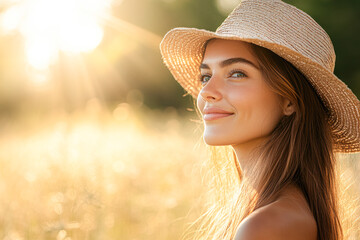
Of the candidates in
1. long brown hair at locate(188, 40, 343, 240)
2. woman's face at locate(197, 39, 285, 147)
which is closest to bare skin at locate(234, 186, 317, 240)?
long brown hair at locate(188, 40, 343, 240)

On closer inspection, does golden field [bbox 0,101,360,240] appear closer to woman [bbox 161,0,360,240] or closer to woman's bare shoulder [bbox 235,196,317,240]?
woman [bbox 161,0,360,240]

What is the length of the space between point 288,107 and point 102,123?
6065 millimetres

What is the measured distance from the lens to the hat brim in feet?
5.99

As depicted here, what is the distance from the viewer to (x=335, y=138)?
2219 millimetres

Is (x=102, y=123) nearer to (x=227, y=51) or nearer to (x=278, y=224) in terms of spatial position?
(x=227, y=51)

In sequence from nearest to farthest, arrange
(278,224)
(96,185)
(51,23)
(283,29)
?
(278,224), (283,29), (96,185), (51,23)

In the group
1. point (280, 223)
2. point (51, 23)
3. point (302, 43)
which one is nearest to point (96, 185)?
point (302, 43)

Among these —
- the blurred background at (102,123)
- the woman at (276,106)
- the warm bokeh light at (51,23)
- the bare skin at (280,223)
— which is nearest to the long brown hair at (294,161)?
the woman at (276,106)

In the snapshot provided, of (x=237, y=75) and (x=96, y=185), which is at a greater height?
(x=237, y=75)

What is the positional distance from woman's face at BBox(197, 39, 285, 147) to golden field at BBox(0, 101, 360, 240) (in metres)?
0.61

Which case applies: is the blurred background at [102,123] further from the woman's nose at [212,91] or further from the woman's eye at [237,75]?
the woman's eye at [237,75]

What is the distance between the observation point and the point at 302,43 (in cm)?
190

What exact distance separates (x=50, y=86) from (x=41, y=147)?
30.9ft

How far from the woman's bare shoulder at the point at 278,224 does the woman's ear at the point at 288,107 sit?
553 millimetres
